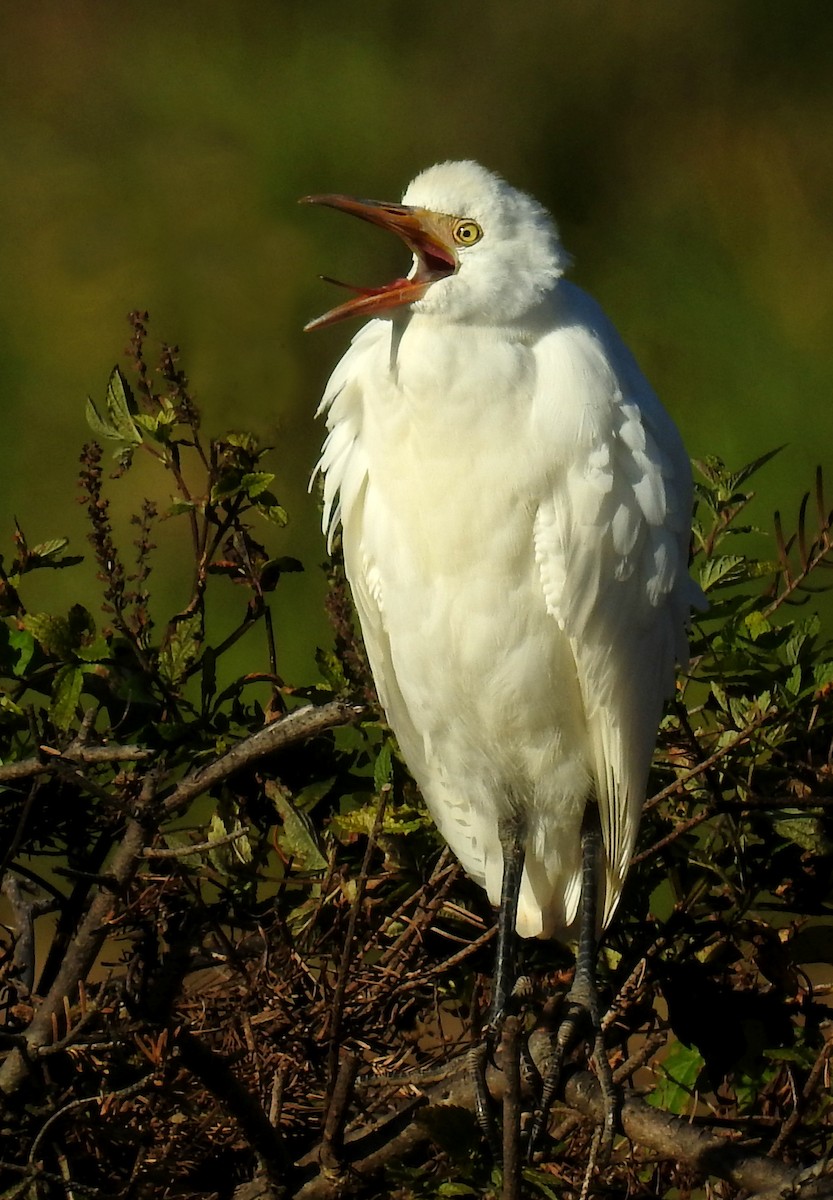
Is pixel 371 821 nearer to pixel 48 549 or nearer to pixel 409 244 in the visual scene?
pixel 48 549

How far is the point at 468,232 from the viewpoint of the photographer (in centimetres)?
122

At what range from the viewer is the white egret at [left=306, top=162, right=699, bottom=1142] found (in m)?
1.24

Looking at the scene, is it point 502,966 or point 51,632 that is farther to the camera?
point 502,966

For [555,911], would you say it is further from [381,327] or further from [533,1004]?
[381,327]

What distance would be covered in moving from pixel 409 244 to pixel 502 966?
66cm

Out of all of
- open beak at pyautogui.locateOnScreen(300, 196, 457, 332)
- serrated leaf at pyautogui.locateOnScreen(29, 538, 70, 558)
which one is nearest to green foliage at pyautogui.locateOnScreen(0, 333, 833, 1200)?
serrated leaf at pyautogui.locateOnScreen(29, 538, 70, 558)

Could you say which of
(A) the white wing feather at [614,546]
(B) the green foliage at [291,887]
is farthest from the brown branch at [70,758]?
(A) the white wing feather at [614,546]

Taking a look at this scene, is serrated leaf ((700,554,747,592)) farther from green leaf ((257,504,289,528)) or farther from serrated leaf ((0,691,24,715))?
serrated leaf ((0,691,24,715))

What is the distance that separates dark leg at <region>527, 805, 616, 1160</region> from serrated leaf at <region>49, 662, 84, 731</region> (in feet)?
1.53

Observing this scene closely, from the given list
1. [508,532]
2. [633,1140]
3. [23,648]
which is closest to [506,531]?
[508,532]

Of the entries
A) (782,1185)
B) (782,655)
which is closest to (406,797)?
(782,655)

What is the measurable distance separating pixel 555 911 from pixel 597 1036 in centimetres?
28

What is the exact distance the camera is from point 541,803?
152 cm

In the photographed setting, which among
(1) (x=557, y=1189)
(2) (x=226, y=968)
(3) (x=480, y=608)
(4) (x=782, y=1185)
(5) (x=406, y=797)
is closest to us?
(4) (x=782, y=1185)
